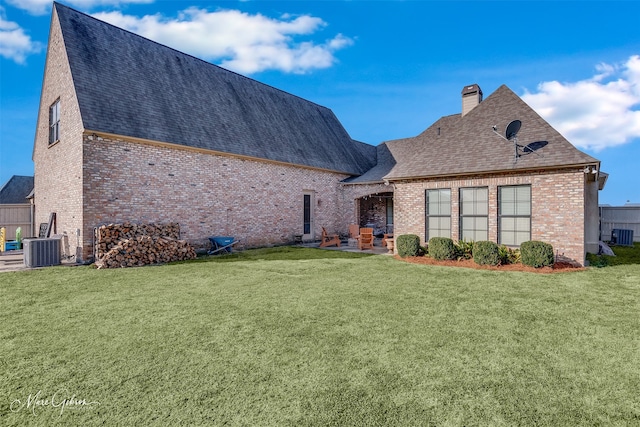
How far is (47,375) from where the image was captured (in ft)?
10.9

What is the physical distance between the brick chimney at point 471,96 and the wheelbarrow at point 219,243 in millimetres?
11484

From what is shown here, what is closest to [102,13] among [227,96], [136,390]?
[227,96]

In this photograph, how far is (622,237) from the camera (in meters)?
15.9

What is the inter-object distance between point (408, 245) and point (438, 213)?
1660mm

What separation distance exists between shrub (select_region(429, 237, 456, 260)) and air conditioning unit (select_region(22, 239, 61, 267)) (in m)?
12.2

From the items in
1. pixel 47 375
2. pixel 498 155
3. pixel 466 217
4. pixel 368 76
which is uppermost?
pixel 368 76

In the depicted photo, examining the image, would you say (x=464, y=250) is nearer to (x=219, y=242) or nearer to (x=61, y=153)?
(x=219, y=242)

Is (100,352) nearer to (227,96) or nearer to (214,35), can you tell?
(214,35)

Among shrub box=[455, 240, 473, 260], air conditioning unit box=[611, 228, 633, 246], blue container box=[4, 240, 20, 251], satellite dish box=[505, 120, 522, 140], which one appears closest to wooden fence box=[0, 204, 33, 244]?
blue container box=[4, 240, 20, 251]

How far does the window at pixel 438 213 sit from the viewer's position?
11.3 m

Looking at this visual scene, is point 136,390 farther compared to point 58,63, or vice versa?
point 58,63

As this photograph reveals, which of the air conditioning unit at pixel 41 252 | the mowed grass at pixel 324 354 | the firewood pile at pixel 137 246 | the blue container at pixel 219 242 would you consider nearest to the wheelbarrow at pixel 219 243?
the blue container at pixel 219 242

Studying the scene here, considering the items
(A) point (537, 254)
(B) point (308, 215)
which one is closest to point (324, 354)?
(A) point (537, 254)

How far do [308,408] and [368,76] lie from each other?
1830 cm
